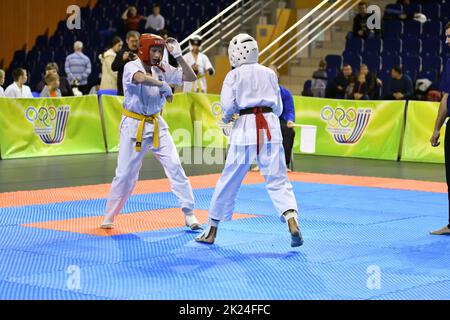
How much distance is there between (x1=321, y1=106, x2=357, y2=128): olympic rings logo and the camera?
15.8 meters

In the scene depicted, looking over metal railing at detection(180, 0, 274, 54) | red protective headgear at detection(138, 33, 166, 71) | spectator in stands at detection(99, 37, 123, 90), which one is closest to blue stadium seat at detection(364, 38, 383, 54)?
metal railing at detection(180, 0, 274, 54)

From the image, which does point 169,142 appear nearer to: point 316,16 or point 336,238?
point 336,238

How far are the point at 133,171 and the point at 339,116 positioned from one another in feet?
26.4

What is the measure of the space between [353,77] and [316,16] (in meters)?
4.12

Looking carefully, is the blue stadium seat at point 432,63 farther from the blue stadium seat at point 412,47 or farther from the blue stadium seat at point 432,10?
the blue stadium seat at point 432,10

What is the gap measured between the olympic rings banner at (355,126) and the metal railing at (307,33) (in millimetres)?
3779

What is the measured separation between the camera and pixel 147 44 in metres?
8.29

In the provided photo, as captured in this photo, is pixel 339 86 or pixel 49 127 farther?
pixel 339 86

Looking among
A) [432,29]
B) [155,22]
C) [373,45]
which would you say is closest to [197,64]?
[155,22]

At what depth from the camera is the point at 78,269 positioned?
6715 mm

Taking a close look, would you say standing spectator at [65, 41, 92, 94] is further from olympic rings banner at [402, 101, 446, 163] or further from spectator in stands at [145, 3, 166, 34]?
olympic rings banner at [402, 101, 446, 163]

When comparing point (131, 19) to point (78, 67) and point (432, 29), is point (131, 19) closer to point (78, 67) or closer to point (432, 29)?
point (78, 67)

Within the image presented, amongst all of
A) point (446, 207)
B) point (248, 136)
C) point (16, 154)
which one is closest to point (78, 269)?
point (248, 136)

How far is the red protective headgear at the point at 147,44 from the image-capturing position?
8273mm
